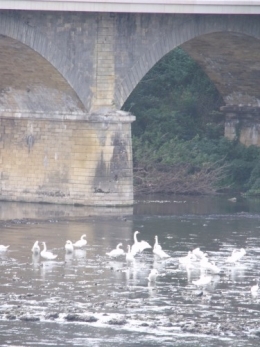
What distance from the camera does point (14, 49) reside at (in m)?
36.4

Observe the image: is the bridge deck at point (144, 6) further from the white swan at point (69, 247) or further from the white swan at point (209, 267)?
the white swan at point (209, 267)

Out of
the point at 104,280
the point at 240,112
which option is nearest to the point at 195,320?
the point at 104,280

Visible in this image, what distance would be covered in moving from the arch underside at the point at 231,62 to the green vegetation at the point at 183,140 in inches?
61.6

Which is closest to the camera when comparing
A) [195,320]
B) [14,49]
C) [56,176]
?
[195,320]

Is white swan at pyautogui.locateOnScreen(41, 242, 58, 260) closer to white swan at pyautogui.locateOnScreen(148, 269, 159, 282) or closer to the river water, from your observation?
the river water

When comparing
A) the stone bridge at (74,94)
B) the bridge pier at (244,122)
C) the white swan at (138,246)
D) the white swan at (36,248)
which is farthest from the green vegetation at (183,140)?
the white swan at (36,248)

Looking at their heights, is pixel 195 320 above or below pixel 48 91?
below

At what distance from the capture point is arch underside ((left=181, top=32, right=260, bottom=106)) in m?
43.2

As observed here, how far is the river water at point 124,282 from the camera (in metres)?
22.1

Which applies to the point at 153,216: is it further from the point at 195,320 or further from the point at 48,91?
the point at 195,320

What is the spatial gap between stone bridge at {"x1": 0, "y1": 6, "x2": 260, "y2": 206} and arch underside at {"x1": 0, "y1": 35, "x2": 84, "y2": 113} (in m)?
0.03

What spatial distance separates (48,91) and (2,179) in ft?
12.2

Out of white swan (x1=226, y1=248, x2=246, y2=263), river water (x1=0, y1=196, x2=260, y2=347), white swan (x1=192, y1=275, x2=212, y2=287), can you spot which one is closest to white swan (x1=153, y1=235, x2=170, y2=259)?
river water (x1=0, y1=196, x2=260, y2=347)

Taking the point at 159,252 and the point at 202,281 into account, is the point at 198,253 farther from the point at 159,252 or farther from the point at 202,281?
the point at 202,281
